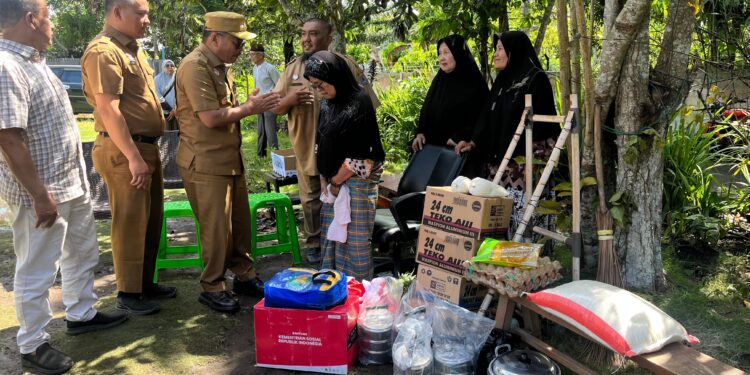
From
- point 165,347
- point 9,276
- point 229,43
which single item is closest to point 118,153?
point 229,43

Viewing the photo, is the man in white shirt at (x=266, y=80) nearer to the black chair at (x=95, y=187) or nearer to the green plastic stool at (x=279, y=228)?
the black chair at (x=95, y=187)

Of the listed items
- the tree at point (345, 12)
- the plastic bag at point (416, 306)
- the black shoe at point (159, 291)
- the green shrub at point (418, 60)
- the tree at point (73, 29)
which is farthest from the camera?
the tree at point (73, 29)

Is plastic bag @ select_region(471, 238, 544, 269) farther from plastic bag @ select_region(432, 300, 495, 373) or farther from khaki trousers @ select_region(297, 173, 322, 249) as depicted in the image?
khaki trousers @ select_region(297, 173, 322, 249)

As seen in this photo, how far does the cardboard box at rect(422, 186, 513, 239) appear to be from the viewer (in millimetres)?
3209

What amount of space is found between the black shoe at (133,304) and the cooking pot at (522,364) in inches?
89.9

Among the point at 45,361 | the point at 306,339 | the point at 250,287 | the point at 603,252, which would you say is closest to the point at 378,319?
the point at 306,339

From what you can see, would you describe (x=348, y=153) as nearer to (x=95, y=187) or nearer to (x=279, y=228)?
(x=279, y=228)

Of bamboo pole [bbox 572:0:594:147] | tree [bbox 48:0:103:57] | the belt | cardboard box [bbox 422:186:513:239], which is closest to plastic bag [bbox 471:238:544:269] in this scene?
cardboard box [bbox 422:186:513:239]

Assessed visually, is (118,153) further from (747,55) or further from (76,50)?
(76,50)

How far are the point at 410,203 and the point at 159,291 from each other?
187 cm

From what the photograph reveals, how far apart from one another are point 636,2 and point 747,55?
146 cm

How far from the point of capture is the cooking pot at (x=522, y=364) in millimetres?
2467

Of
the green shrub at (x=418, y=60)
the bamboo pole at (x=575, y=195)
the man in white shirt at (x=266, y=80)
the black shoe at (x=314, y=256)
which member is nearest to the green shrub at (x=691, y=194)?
the bamboo pole at (x=575, y=195)

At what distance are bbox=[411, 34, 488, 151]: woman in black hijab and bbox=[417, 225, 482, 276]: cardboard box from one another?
45.2 inches
